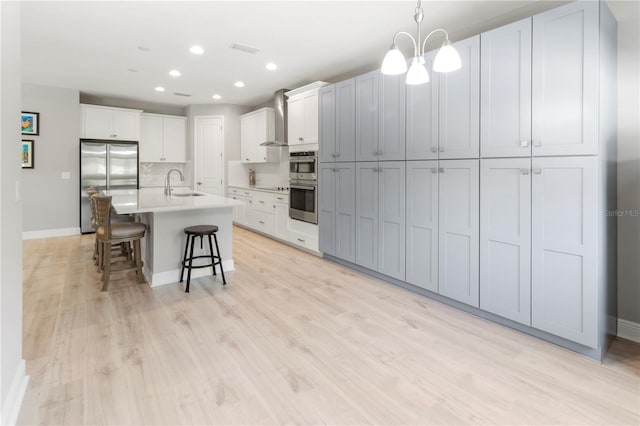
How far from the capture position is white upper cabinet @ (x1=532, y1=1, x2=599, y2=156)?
223cm

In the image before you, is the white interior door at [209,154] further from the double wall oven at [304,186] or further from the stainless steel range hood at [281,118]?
the double wall oven at [304,186]

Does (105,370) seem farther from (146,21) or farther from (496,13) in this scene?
(496,13)

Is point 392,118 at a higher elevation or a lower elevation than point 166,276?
higher

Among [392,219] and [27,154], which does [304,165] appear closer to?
[392,219]

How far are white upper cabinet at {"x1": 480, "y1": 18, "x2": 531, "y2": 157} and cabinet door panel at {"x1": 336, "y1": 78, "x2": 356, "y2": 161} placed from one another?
1.61 m

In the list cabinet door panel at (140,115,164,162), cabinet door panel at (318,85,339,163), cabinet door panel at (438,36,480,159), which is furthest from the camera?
cabinet door panel at (140,115,164,162)

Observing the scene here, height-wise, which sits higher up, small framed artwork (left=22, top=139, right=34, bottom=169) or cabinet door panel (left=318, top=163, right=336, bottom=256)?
small framed artwork (left=22, top=139, right=34, bottom=169)

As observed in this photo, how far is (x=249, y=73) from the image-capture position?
17.3 ft

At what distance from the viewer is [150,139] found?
7402mm

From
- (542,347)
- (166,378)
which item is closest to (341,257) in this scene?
(542,347)

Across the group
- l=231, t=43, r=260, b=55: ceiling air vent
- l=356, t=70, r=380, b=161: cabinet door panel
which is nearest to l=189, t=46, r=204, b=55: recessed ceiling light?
l=231, t=43, r=260, b=55: ceiling air vent

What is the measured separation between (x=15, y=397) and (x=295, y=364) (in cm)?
144

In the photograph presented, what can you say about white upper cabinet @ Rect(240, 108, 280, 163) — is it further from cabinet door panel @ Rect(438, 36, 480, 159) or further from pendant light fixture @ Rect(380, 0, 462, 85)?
pendant light fixture @ Rect(380, 0, 462, 85)

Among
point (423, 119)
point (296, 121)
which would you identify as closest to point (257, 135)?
point (296, 121)
